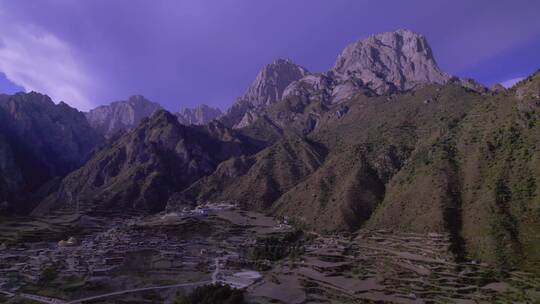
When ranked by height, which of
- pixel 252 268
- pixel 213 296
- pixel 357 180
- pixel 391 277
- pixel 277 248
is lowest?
pixel 213 296

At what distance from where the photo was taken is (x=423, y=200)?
124625 mm

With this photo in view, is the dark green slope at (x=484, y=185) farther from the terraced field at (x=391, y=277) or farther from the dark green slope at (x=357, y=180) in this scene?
the dark green slope at (x=357, y=180)

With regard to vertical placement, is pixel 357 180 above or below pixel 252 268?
above

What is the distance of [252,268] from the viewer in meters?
110

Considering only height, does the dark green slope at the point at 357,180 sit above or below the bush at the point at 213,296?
above

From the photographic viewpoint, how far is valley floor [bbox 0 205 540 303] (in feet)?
278

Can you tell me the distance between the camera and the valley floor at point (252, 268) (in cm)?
8469

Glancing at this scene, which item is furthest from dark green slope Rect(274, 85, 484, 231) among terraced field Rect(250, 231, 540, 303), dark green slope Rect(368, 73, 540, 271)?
terraced field Rect(250, 231, 540, 303)

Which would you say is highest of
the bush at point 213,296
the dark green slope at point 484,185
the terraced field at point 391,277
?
the dark green slope at point 484,185

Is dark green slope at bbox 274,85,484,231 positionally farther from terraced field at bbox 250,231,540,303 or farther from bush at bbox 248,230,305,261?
terraced field at bbox 250,231,540,303

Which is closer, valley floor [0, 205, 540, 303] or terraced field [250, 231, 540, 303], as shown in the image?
terraced field [250, 231, 540, 303]

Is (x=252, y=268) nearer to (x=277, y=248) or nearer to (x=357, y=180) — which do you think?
(x=277, y=248)

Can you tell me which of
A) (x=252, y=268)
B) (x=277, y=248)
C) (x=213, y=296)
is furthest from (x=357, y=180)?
(x=213, y=296)

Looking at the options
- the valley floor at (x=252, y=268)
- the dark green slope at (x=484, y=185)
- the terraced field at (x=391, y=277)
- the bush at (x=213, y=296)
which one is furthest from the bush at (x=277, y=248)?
the bush at (x=213, y=296)
